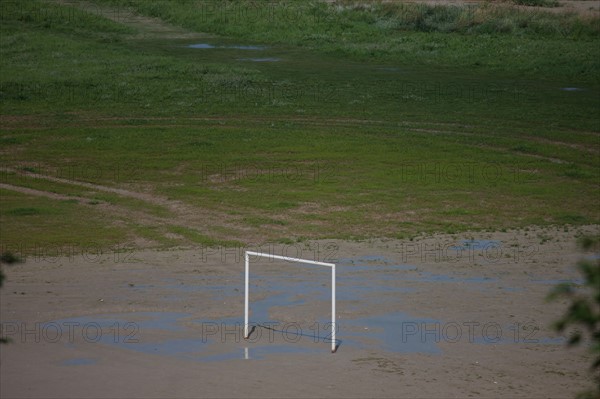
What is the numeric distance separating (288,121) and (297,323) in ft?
64.4

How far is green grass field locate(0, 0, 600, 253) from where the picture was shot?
2506 centimetres

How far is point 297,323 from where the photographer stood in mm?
17500

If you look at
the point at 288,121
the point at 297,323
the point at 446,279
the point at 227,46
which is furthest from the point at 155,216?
the point at 227,46

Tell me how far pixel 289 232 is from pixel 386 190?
5.09m

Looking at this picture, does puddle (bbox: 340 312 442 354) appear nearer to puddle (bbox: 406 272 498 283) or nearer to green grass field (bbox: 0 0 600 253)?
puddle (bbox: 406 272 498 283)

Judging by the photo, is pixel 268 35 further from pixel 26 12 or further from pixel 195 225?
pixel 195 225

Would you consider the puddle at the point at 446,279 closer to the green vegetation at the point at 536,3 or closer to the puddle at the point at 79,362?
the puddle at the point at 79,362

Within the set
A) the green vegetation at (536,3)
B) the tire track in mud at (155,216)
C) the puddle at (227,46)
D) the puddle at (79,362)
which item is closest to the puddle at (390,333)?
the puddle at (79,362)

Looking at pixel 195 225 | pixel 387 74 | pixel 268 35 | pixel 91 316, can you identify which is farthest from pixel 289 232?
pixel 268 35

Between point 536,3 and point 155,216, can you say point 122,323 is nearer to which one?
point 155,216

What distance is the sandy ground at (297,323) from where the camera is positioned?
1505 cm

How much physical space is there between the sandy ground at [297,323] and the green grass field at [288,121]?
184cm

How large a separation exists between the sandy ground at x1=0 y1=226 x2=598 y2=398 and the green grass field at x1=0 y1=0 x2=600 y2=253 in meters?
1.84

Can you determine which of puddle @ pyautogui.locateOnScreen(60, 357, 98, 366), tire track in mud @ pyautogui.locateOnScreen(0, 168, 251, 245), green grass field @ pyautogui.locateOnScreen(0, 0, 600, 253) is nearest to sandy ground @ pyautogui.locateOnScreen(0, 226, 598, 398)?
puddle @ pyautogui.locateOnScreen(60, 357, 98, 366)
